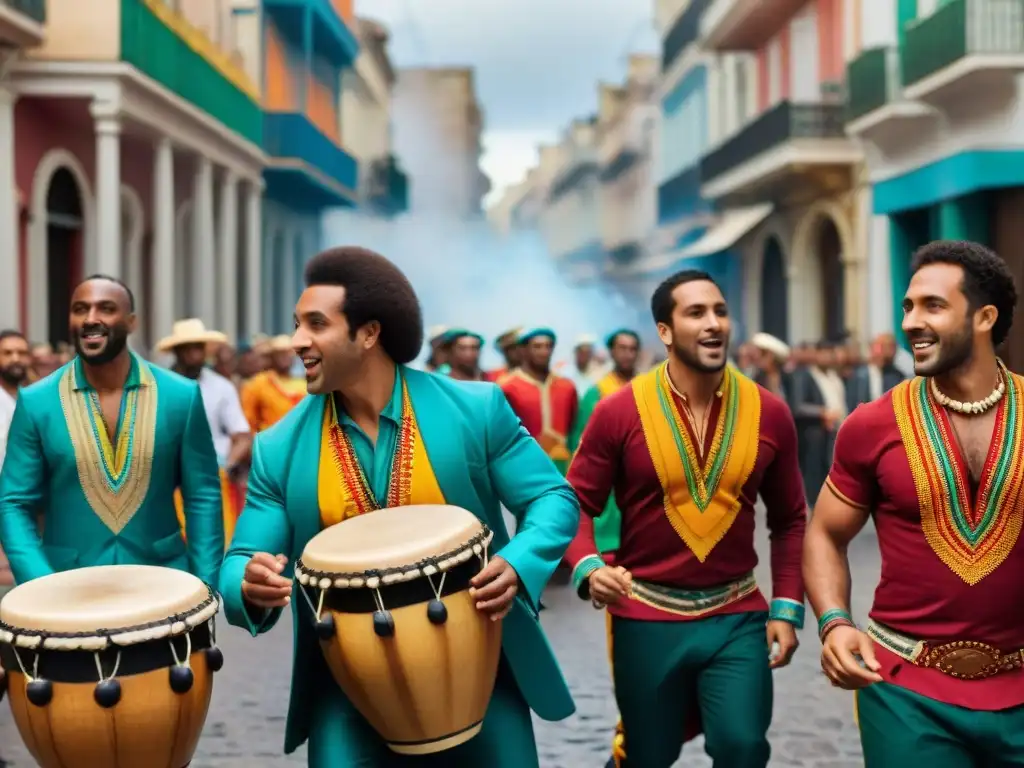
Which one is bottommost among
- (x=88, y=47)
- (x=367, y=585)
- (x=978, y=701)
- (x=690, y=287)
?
(x=978, y=701)

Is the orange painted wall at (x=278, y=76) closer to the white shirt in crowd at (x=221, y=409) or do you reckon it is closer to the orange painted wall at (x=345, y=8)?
the orange painted wall at (x=345, y=8)

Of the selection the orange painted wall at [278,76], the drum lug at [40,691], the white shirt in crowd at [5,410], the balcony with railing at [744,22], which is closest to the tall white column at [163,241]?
the orange painted wall at [278,76]

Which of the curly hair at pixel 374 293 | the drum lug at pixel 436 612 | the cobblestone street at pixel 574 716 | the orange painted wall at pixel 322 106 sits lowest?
the cobblestone street at pixel 574 716

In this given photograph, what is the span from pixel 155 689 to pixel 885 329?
21668 mm

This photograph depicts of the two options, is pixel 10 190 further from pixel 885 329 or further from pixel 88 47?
pixel 885 329

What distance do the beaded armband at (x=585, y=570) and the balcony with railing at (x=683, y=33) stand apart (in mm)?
32174

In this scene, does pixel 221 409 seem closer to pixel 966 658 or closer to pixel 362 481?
pixel 362 481

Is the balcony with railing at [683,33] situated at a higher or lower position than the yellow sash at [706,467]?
higher

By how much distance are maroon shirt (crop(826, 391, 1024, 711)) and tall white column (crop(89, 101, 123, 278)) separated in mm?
16126

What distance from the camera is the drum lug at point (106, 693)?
3955 millimetres

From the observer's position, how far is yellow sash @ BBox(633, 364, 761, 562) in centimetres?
536

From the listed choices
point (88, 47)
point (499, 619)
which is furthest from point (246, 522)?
point (88, 47)

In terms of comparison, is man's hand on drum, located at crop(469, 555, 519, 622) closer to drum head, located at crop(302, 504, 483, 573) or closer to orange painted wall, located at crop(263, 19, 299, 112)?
drum head, located at crop(302, 504, 483, 573)

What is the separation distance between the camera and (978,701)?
4.01 m
